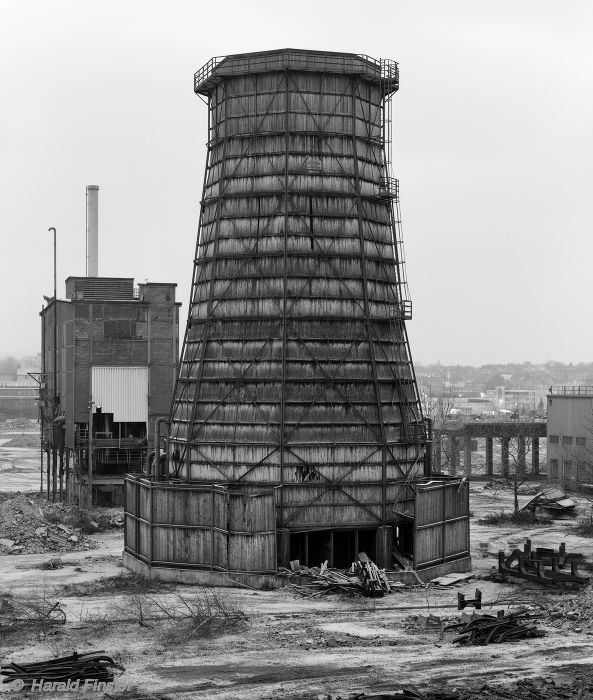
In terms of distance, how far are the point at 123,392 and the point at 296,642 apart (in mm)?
36793

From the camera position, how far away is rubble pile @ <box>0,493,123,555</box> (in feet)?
→ 174

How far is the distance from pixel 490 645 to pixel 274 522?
496 inches

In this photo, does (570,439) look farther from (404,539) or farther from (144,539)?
(144,539)

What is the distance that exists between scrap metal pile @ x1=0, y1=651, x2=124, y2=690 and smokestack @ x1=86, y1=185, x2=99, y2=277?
1948 inches

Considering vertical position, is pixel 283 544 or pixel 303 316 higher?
pixel 303 316

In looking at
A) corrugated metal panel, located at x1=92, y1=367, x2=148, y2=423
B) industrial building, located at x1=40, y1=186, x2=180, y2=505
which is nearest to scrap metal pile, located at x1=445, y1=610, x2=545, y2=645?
industrial building, located at x1=40, y1=186, x2=180, y2=505

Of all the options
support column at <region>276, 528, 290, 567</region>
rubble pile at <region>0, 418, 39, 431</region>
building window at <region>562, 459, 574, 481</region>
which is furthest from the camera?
rubble pile at <region>0, 418, 39, 431</region>

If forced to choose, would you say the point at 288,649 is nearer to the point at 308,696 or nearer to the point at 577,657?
the point at 308,696

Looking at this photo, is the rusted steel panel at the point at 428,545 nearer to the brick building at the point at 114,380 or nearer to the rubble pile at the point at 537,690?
the rubble pile at the point at 537,690

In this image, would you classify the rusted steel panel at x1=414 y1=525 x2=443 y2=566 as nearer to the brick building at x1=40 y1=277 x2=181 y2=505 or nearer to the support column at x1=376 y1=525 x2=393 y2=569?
the support column at x1=376 y1=525 x2=393 y2=569

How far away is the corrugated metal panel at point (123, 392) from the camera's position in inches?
2648

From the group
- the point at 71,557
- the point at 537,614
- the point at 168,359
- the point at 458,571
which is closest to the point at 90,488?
the point at 168,359

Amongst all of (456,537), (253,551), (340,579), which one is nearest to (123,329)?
(253,551)

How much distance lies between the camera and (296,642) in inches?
1305
